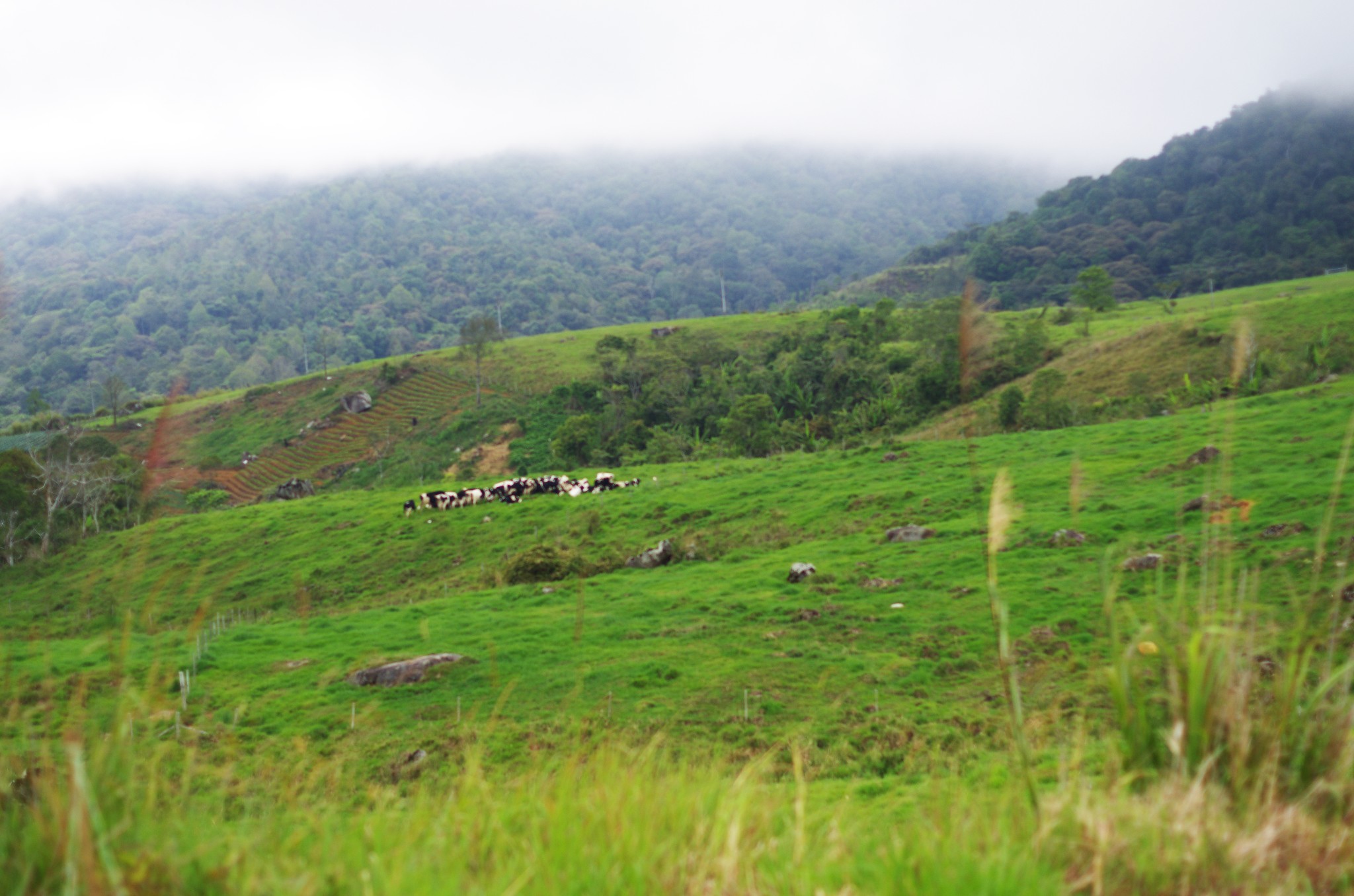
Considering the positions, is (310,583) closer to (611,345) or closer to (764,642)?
(764,642)

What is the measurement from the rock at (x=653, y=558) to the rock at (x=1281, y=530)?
16100 millimetres

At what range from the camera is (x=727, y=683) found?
16.1m

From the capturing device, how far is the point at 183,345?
579 feet

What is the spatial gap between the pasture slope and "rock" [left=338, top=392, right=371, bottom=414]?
115 feet

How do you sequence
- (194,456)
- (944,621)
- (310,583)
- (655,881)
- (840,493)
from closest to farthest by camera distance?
(655,881), (944,621), (840,493), (310,583), (194,456)

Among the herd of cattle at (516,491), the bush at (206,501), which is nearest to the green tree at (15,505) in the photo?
the bush at (206,501)

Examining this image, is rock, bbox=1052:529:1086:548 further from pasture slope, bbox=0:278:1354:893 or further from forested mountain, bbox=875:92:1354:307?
forested mountain, bbox=875:92:1354:307

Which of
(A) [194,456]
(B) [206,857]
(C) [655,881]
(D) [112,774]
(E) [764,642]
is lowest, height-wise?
(A) [194,456]

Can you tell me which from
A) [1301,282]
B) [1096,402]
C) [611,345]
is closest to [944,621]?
[1096,402]

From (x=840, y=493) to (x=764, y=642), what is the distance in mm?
13640

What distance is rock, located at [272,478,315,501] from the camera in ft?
203

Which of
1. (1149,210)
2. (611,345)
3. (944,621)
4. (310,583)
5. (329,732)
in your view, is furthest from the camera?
(1149,210)

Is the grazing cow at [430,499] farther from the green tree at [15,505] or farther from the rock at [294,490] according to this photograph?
the rock at [294,490]

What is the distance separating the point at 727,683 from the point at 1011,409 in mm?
31487
